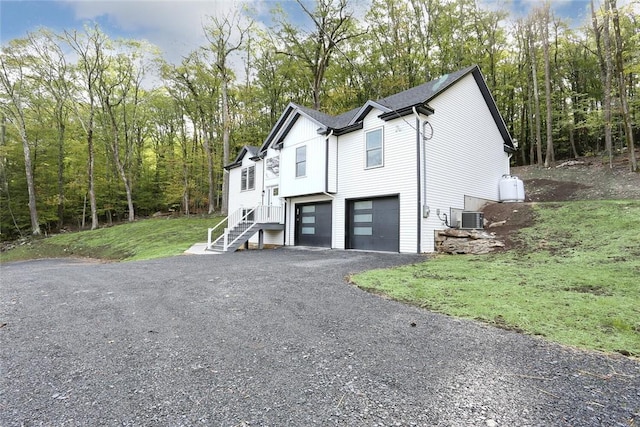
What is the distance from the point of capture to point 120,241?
1731cm

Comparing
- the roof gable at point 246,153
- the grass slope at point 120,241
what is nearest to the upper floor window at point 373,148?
the roof gable at point 246,153

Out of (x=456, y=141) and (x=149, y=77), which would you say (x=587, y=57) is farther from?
(x=149, y=77)

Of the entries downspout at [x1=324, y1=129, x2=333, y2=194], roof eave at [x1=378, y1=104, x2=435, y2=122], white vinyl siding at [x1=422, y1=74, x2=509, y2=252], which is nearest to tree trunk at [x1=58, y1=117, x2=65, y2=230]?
downspout at [x1=324, y1=129, x2=333, y2=194]

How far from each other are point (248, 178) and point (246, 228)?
4812 mm

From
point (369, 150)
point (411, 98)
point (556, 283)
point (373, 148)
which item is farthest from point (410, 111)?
point (556, 283)

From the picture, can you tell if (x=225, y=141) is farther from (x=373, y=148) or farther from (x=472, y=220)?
(x=472, y=220)

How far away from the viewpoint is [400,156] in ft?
34.4

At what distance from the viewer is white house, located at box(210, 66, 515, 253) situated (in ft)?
33.7

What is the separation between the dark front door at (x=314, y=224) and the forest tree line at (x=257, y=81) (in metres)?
8.94

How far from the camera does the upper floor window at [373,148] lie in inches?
438

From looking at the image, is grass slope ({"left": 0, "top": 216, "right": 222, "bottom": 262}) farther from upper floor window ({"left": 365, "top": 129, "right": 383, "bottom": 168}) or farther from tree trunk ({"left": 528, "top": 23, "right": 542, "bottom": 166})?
tree trunk ({"left": 528, "top": 23, "right": 542, "bottom": 166})

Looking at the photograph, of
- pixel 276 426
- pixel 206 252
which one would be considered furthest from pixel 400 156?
pixel 276 426

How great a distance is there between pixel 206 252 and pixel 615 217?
1301cm

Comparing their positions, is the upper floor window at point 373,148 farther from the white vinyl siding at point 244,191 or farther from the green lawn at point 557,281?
the white vinyl siding at point 244,191
